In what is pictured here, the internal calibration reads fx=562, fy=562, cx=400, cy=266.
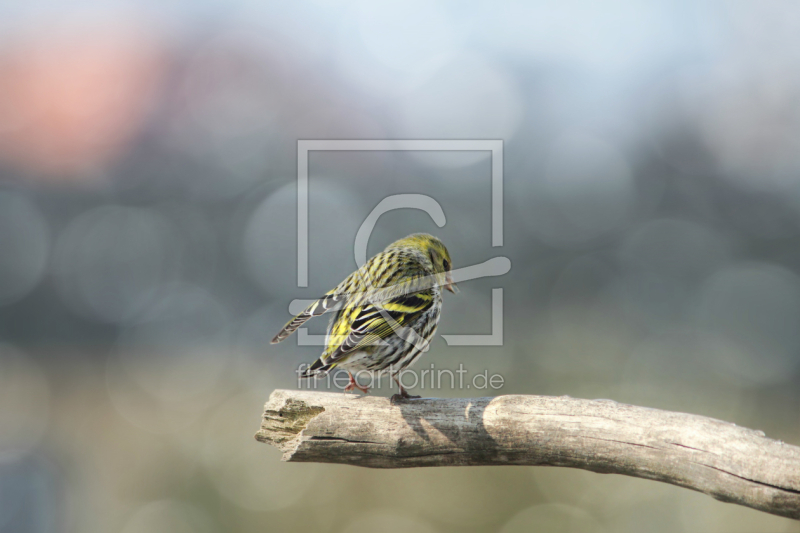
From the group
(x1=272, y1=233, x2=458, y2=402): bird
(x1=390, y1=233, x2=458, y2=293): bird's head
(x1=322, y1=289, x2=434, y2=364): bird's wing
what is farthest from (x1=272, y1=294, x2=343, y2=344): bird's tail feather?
(x1=390, y1=233, x2=458, y2=293): bird's head

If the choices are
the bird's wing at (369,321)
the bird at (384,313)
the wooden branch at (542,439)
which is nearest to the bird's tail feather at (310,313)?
the bird at (384,313)

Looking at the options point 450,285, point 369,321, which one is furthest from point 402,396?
point 450,285

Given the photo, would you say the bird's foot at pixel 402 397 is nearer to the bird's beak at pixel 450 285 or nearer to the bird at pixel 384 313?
the bird at pixel 384 313

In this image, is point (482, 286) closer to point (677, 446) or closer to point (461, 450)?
point (461, 450)

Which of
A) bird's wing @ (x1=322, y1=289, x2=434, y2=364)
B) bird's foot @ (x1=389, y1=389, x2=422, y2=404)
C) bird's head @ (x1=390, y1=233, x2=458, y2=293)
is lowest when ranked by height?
bird's foot @ (x1=389, y1=389, x2=422, y2=404)

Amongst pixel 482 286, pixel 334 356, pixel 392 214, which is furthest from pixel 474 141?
pixel 334 356

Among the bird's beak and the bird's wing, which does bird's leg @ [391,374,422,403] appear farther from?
the bird's beak

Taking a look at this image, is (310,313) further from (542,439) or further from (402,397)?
(542,439)
